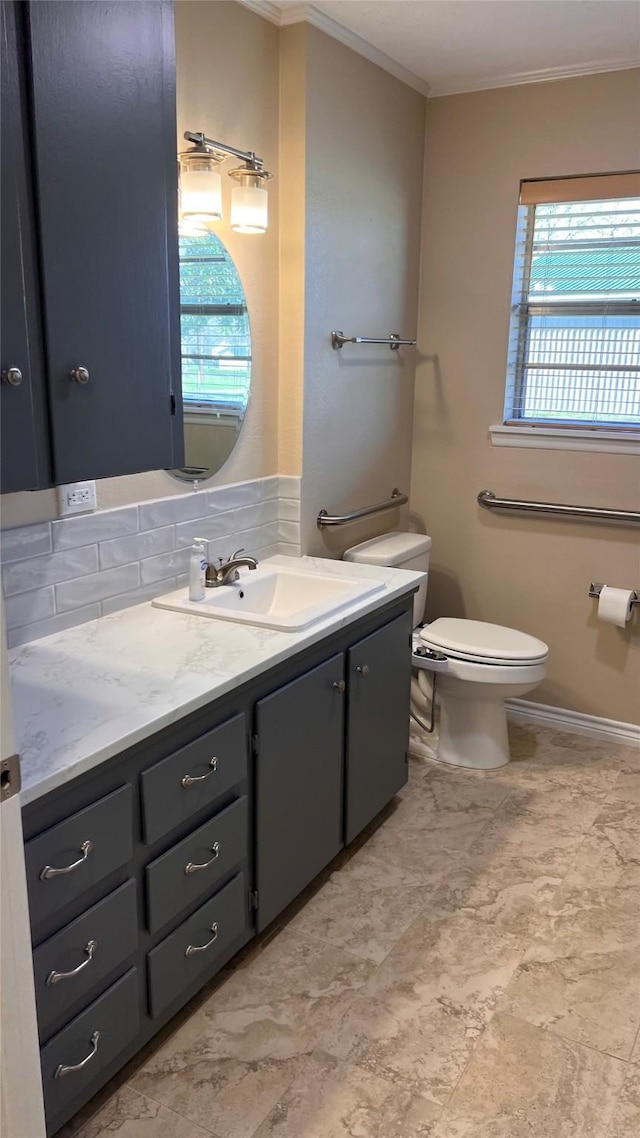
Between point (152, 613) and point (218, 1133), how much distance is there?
115cm

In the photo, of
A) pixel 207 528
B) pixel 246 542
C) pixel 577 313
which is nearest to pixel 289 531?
pixel 246 542

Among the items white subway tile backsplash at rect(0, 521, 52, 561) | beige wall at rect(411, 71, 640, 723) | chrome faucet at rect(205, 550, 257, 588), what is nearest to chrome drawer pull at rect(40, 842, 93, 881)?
white subway tile backsplash at rect(0, 521, 52, 561)

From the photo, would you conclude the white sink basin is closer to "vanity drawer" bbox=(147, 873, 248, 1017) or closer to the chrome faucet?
the chrome faucet

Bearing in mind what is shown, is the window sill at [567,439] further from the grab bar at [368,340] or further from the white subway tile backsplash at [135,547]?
the white subway tile backsplash at [135,547]

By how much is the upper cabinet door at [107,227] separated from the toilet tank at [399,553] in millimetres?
1408

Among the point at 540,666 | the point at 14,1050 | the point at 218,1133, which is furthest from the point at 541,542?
the point at 14,1050

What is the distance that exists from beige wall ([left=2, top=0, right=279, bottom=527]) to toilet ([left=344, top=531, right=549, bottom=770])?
24.6 inches

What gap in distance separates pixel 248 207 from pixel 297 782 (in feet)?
5.09

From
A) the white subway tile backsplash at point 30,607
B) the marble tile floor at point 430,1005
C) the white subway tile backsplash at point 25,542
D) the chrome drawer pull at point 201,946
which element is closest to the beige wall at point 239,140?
the white subway tile backsplash at point 25,542

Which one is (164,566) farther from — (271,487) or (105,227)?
(105,227)

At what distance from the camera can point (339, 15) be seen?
2574 mm

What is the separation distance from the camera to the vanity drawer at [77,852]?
4.67 feet

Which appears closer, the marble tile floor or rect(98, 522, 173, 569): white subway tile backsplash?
the marble tile floor

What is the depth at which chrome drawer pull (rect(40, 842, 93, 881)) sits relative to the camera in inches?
56.5
